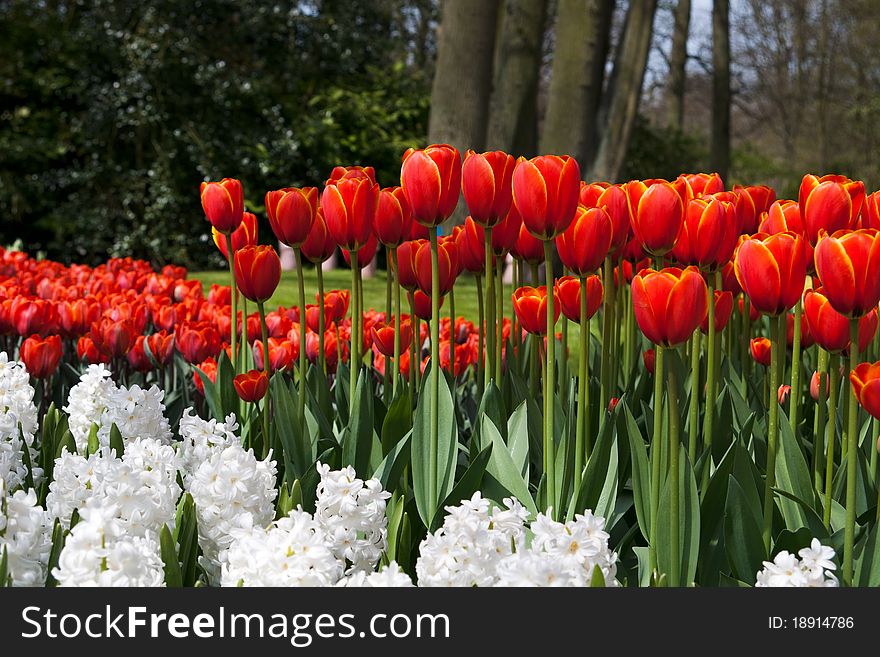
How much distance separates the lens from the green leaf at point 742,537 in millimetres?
1592

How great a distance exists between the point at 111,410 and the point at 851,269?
134 cm

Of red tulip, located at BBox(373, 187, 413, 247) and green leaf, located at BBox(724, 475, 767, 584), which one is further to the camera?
red tulip, located at BBox(373, 187, 413, 247)

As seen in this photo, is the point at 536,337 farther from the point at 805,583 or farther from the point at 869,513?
the point at 805,583

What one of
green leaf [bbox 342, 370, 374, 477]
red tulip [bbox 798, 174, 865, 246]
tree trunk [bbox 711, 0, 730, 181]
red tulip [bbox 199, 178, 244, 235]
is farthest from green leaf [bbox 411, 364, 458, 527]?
tree trunk [bbox 711, 0, 730, 181]

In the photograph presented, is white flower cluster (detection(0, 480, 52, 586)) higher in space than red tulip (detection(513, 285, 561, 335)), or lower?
lower

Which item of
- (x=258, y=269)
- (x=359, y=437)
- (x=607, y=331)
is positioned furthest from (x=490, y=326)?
(x=258, y=269)

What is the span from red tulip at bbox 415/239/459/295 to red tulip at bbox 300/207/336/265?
0.19 meters

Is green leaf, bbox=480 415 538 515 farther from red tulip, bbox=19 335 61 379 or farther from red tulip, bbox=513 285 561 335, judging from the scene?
red tulip, bbox=19 335 61 379

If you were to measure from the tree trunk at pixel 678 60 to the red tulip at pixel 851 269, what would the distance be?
65.3 ft

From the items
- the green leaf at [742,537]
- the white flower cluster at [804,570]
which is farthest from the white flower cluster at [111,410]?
the white flower cluster at [804,570]

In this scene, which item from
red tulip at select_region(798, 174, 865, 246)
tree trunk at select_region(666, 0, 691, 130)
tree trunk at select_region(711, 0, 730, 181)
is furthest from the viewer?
tree trunk at select_region(666, 0, 691, 130)

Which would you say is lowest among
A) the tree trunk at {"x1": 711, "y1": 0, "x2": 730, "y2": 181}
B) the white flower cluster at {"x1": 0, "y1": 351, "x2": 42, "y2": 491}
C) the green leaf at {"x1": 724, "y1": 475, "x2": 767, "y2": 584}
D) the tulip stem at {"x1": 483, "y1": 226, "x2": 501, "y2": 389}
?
the green leaf at {"x1": 724, "y1": 475, "x2": 767, "y2": 584}

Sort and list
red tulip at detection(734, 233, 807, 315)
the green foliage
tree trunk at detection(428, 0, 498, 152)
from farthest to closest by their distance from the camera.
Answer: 1. the green foliage
2. tree trunk at detection(428, 0, 498, 152)
3. red tulip at detection(734, 233, 807, 315)

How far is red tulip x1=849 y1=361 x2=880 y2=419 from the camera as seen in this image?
58.8 inches
